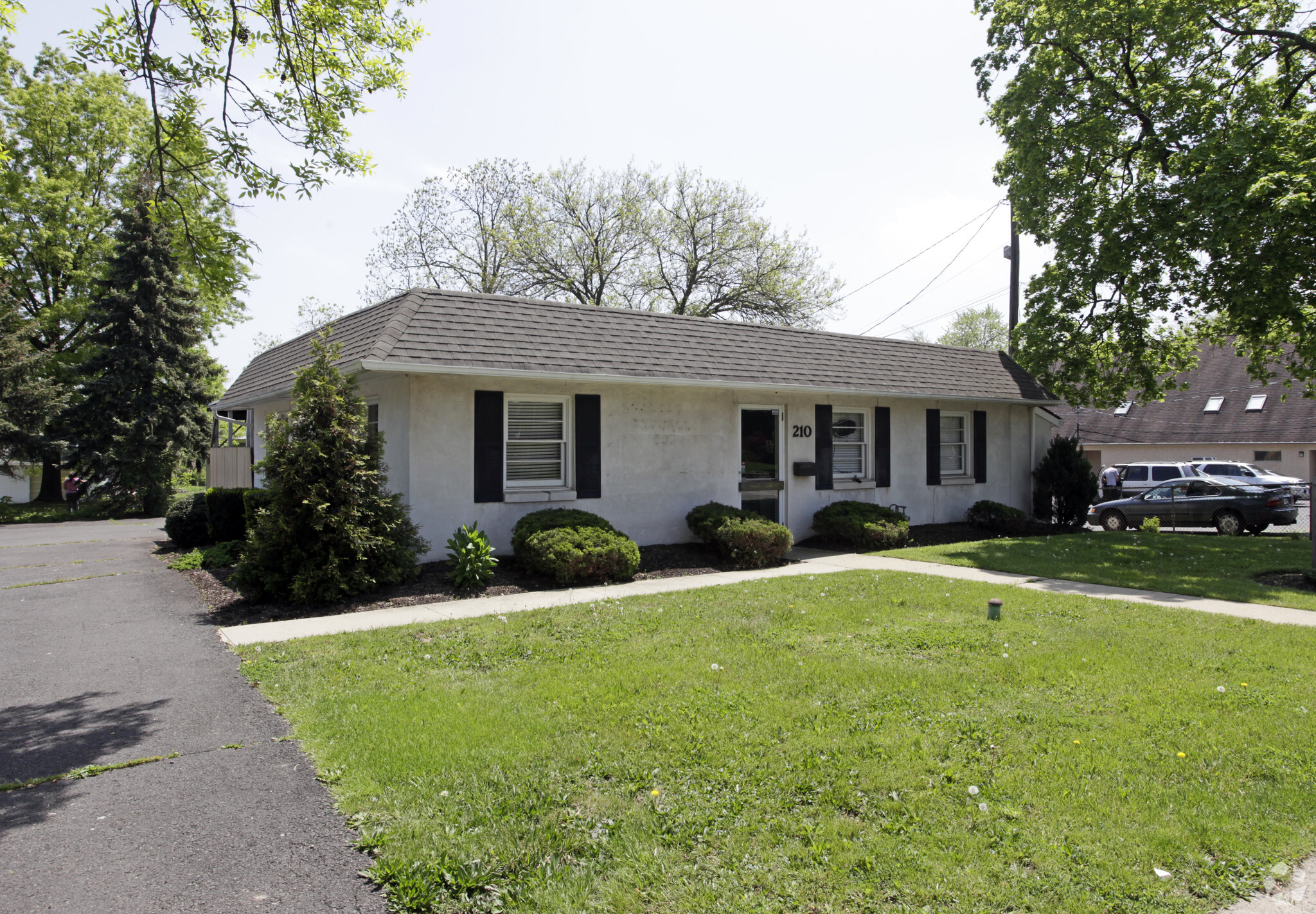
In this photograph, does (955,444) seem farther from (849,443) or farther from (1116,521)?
(1116,521)

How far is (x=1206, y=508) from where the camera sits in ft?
63.1

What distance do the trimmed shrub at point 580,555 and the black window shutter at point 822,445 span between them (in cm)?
545

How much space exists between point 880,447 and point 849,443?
0.67 m

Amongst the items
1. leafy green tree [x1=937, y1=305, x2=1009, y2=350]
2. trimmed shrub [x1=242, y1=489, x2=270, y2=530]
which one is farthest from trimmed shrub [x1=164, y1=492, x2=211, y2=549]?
leafy green tree [x1=937, y1=305, x2=1009, y2=350]

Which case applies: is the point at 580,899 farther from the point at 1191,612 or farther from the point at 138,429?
the point at 138,429

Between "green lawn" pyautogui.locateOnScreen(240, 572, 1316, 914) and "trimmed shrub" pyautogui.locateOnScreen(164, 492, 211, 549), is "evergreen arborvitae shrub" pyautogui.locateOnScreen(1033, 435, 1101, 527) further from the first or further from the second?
"trimmed shrub" pyautogui.locateOnScreen(164, 492, 211, 549)

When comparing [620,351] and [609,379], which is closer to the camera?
[609,379]

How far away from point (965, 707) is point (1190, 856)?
193cm

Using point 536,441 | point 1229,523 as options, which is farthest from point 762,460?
point 1229,523

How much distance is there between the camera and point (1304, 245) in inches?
505

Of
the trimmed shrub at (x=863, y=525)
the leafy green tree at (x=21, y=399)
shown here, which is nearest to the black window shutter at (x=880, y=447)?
the trimmed shrub at (x=863, y=525)

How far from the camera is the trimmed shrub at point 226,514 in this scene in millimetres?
14492

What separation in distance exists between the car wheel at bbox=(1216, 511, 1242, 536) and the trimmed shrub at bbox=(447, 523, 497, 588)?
17.9m

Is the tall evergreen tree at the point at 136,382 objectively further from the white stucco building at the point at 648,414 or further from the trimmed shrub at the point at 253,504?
the trimmed shrub at the point at 253,504
